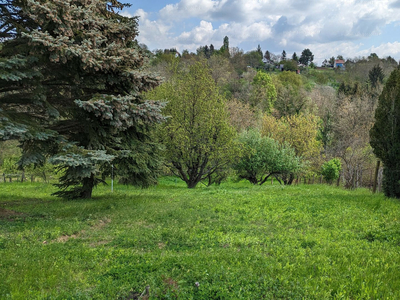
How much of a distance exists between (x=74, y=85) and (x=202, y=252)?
6.87 meters

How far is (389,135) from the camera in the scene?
415 inches

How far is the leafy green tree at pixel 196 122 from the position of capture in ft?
54.4

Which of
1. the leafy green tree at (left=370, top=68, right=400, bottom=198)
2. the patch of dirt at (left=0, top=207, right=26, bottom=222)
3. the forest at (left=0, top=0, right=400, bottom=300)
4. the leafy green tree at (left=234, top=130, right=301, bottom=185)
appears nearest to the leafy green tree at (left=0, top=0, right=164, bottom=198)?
the forest at (left=0, top=0, right=400, bottom=300)

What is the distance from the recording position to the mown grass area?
13.0 feet

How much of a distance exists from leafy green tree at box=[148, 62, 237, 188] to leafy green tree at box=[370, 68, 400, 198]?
7874 millimetres

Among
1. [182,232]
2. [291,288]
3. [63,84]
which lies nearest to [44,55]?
[63,84]

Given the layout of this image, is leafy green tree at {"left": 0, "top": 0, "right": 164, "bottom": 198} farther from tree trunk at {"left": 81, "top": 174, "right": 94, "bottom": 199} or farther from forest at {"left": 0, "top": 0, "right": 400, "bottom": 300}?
tree trunk at {"left": 81, "top": 174, "right": 94, "bottom": 199}

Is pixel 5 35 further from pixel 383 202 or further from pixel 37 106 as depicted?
pixel 383 202

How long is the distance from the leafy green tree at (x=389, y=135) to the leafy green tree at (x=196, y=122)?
7874mm

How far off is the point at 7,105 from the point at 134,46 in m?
4.54

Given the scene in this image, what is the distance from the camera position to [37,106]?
8.94 m

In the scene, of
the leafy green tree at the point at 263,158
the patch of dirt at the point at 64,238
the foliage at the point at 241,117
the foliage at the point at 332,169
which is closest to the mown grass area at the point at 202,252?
the patch of dirt at the point at 64,238

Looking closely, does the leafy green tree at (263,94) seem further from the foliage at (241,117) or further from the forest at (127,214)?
the forest at (127,214)

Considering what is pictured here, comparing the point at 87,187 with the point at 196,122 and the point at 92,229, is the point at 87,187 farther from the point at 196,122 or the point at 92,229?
the point at 196,122
